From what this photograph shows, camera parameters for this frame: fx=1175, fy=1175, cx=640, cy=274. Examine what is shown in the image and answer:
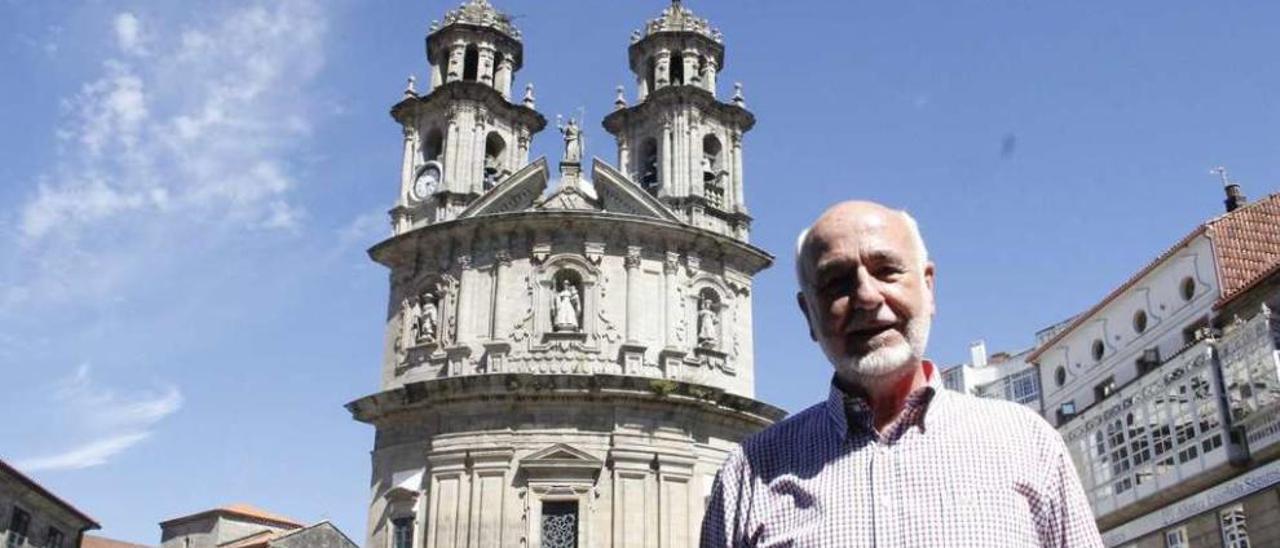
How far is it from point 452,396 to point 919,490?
2540cm

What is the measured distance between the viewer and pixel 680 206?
103 ft

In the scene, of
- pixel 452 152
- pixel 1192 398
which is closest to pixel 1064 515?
pixel 1192 398

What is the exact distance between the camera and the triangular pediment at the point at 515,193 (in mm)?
30594

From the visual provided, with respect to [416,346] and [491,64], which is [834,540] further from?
[491,64]

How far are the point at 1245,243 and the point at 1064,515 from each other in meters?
26.1

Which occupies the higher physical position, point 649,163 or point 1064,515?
point 649,163

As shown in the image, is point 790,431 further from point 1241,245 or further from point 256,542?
point 256,542

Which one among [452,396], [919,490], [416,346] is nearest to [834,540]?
[919,490]

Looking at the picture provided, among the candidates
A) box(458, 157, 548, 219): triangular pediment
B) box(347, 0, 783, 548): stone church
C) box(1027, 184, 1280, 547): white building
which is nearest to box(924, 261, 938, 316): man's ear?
box(1027, 184, 1280, 547): white building

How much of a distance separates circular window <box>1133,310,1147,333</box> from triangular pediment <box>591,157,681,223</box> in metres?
11.4

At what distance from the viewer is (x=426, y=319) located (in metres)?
30.1

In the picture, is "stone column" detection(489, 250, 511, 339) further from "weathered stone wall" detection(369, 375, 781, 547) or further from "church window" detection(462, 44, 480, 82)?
"church window" detection(462, 44, 480, 82)

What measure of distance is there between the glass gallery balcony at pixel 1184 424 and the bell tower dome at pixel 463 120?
16724 millimetres

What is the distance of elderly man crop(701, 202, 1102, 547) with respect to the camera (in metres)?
3.05
